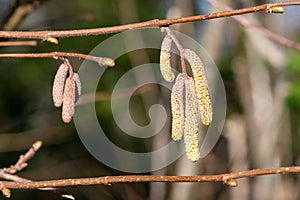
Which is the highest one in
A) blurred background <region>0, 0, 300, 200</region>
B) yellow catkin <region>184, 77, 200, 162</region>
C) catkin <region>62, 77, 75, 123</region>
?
blurred background <region>0, 0, 300, 200</region>

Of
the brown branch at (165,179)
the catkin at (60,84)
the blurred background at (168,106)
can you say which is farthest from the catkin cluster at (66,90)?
the blurred background at (168,106)

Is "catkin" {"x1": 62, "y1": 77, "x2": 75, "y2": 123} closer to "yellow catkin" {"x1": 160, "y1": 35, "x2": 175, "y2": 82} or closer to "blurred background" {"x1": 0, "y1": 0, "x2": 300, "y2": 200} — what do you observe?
"yellow catkin" {"x1": 160, "y1": 35, "x2": 175, "y2": 82}

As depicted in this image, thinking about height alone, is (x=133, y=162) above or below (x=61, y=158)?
below

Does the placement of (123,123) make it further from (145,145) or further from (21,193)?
(21,193)

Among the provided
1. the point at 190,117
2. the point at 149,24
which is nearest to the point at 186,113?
the point at 190,117

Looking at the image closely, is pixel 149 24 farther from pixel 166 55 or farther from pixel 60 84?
pixel 60 84

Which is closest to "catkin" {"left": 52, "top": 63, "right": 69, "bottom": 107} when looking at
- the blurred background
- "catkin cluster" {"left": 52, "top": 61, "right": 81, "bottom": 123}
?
"catkin cluster" {"left": 52, "top": 61, "right": 81, "bottom": 123}

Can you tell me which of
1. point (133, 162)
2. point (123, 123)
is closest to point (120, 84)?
point (123, 123)
